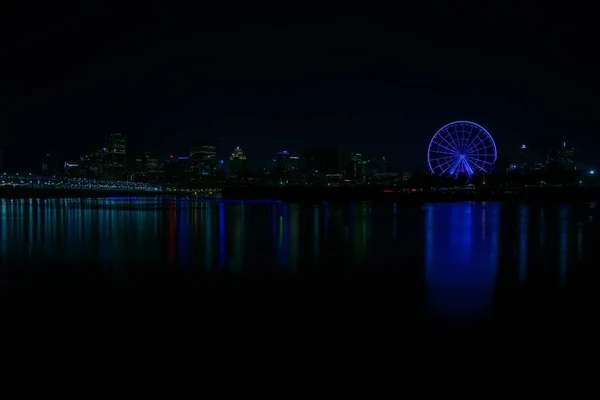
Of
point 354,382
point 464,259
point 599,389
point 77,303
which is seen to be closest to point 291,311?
point 354,382

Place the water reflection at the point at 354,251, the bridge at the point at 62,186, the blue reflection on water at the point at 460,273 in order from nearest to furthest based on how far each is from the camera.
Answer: the blue reflection on water at the point at 460,273
the water reflection at the point at 354,251
the bridge at the point at 62,186

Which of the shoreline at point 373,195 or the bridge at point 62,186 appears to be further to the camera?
the bridge at point 62,186

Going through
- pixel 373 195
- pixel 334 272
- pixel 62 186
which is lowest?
pixel 334 272

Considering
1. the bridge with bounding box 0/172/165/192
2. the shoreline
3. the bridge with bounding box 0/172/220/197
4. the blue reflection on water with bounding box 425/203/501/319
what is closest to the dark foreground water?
the blue reflection on water with bounding box 425/203/501/319

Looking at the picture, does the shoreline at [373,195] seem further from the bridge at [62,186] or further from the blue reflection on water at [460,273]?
the blue reflection on water at [460,273]

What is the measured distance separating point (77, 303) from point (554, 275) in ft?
26.5

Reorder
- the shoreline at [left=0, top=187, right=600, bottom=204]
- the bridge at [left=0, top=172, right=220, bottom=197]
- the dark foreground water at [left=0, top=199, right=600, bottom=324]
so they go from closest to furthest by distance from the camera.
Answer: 1. the dark foreground water at [left=0, top=199, right=600, bottom=324]
2. the shoreline at [left=0, top=187, right=600, bottom=204]
3. the bridge at [left=0, top=172, right=220, bottom=197]

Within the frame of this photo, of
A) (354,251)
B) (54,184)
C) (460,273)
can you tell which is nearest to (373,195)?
(354,251)

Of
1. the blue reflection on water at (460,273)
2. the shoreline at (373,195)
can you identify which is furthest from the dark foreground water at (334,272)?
the shoreline at (373,195)

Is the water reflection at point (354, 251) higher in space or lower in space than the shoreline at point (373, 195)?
lower

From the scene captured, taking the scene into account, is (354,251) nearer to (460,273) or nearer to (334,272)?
(334,272)

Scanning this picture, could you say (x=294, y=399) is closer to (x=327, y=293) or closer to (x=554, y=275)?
(x=327, y=293)

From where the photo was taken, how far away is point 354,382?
4582 mm

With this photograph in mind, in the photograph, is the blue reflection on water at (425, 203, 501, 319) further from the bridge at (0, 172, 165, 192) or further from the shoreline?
the bridge at (0, 172, 165, 192)
